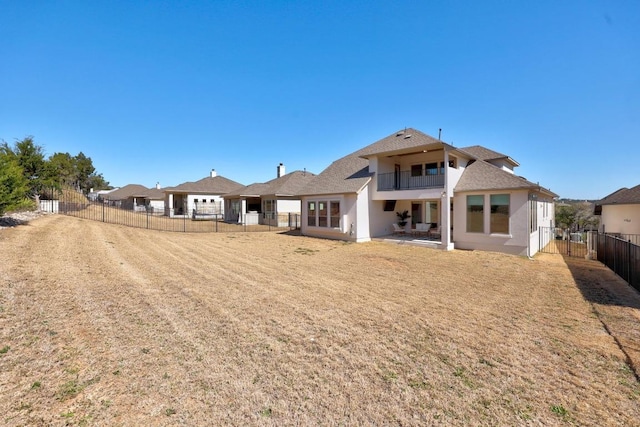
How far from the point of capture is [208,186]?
40.1 metres

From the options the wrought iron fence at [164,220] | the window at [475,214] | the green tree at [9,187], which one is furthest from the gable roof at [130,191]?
the window at [475,214]

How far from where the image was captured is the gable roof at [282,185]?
2861 centimetres

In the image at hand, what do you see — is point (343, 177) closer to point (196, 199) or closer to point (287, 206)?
point (287, 206)

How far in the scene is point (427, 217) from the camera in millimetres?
20141

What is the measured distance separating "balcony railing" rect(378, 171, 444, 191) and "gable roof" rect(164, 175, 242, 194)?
2771cm

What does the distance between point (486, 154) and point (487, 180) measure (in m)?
7.96

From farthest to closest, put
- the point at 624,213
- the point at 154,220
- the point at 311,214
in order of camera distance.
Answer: the point at 154,220 → the point at 311,214 → the point at 624,213

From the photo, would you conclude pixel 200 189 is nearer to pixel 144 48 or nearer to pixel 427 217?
pixel 144 48

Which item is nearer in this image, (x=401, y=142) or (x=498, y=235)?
(x=498, y=235)

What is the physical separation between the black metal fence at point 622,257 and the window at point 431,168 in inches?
330

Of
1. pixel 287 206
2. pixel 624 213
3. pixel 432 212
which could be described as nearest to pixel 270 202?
pixel 287 206

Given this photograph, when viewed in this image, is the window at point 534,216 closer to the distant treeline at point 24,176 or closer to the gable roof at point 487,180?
the gable roof at point 487,180

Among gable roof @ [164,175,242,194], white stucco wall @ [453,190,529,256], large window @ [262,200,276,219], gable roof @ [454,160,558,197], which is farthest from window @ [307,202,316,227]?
gable roof @ [164,175,242,194]

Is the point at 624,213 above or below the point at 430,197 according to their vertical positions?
below
